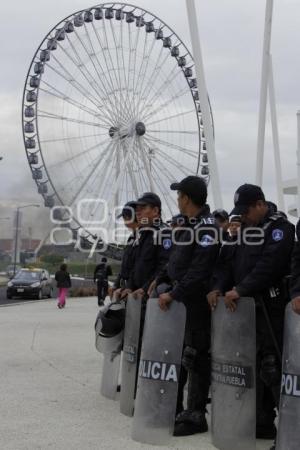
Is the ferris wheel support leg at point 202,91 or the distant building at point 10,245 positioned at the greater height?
the ferris wheel support leg at point 202,91

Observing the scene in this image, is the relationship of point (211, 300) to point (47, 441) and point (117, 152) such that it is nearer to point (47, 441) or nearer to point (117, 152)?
point (47, 441)

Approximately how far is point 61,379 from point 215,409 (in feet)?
10.4

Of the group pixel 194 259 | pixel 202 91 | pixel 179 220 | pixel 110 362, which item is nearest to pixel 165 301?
pixel 194 259

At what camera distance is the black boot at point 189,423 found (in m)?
5.41

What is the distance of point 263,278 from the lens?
16.3 feet

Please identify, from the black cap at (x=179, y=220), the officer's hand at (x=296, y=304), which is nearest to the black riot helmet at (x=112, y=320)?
the black cap at (x=179, y=220)

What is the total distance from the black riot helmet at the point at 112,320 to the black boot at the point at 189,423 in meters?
1.26

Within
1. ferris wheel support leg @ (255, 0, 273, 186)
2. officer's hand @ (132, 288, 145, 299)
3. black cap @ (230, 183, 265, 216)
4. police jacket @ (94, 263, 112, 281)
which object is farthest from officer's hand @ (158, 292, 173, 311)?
police jacket @ (94, 263, 112, 281)

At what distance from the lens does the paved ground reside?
5.14 m

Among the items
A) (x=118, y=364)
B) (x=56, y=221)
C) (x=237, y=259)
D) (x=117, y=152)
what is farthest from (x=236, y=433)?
(x=56, y=221)

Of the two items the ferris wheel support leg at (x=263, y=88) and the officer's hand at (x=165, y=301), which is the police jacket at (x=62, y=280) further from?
the officer's hand at (x=165, y=301)

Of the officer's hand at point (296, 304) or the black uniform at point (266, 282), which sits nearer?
the officer's hand at point (296, 304)

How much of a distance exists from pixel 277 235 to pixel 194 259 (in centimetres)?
69

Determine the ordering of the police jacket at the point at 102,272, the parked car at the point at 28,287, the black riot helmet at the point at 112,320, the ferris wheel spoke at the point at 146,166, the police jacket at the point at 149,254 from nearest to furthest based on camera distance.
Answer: the police jacket at the point at 149,254
the black riot helmet at the point at 112,320
the police jacket at the point at 102,272
the ferris wheel spoke at the point at 146,166
the parked car at the point at 28,287
